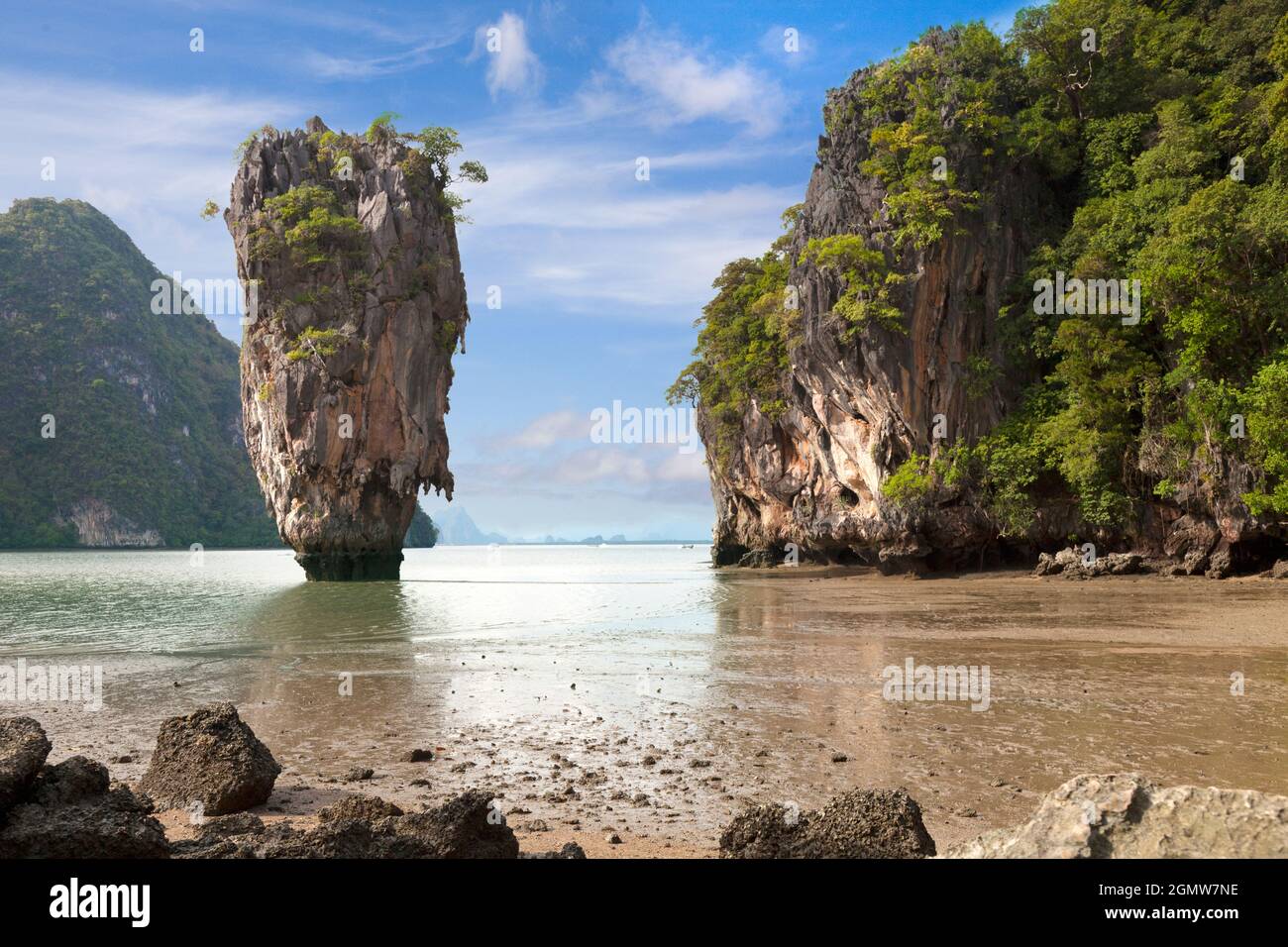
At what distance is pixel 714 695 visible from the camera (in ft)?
34.4

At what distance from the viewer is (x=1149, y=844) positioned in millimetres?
2762

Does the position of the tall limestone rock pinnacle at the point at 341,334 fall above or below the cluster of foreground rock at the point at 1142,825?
above

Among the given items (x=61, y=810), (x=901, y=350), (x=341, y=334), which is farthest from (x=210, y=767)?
(x=341, y=334)

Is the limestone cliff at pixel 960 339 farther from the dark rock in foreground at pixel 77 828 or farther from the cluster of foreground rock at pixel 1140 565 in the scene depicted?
the dark rock in foreground at pixel 77 828

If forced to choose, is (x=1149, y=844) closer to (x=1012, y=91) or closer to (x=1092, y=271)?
(x=1092, y=271)

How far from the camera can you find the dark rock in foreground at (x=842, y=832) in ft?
13.6

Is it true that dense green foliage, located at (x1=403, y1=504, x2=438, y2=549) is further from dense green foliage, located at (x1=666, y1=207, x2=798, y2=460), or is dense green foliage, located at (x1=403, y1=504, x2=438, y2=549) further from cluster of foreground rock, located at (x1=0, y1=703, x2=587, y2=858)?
cluster of foreground rock, located at (x1=0, y1=703, x2=587, y2=858)

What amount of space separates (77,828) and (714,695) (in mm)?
7488

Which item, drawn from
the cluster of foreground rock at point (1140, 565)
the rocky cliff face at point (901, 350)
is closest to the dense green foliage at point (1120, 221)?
the rocky cliff face at point (901, 350)

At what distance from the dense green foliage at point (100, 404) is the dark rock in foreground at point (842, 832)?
128093 mm

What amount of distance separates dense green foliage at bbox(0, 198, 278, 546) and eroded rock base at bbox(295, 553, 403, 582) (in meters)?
87.6

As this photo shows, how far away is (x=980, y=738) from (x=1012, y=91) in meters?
33.5

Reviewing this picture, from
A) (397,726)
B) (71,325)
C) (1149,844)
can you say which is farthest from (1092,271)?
(71,325)

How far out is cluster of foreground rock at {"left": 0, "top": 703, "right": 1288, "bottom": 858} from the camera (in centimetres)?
277
